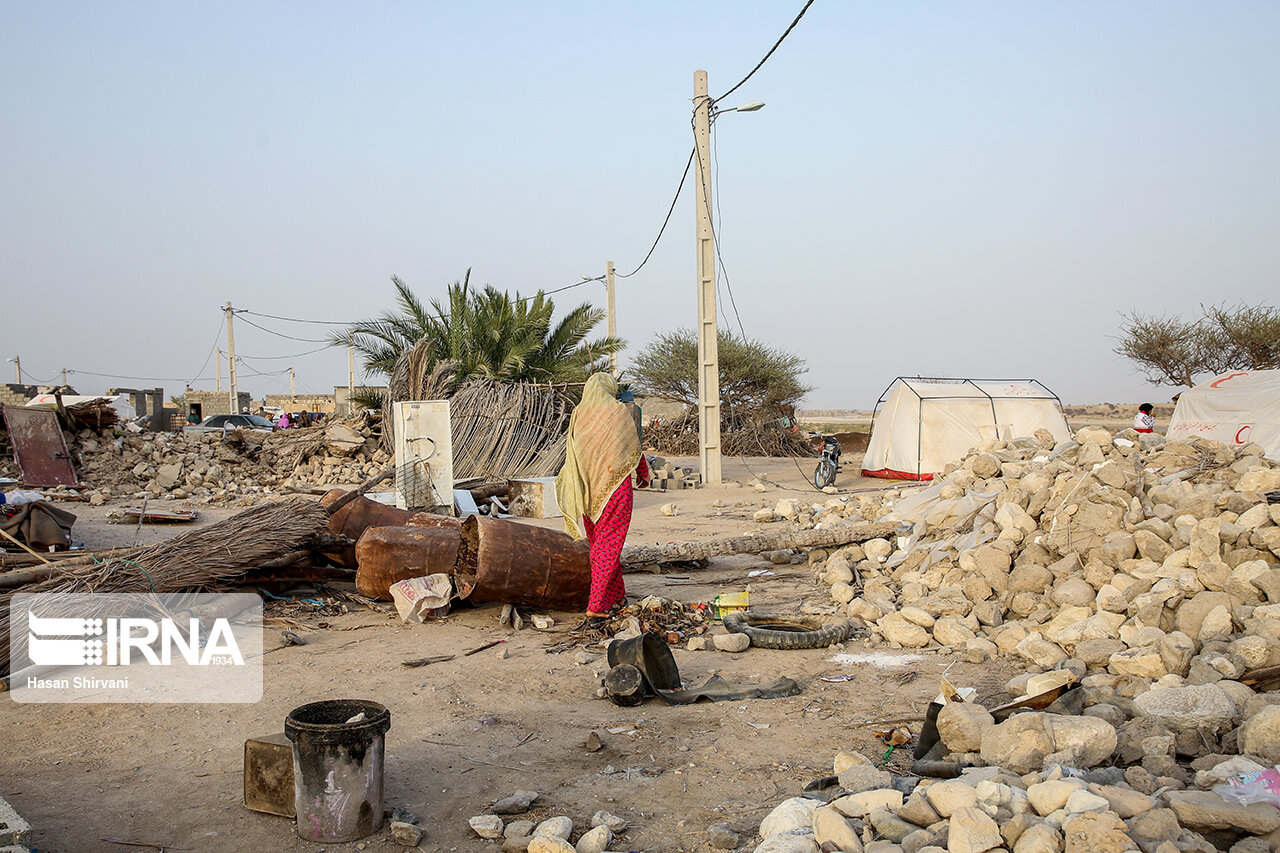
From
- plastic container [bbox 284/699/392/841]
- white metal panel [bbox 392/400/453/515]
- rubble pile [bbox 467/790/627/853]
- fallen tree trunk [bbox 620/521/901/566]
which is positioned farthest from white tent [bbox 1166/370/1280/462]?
plastic container [bbox 284/699/392/841]

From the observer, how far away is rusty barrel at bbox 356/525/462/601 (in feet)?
19.8

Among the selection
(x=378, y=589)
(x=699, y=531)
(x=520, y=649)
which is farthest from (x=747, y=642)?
(x=699, y=531)

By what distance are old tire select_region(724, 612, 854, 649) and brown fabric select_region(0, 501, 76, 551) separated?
5777mm

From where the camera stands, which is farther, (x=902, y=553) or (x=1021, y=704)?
(x=902, y=553)

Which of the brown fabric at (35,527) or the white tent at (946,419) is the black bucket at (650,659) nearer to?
the brown fabric at (35,527)

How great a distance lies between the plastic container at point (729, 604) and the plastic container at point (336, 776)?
11.4 ft

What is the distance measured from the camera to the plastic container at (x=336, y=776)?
2826 mm

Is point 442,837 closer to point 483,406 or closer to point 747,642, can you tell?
point 747,642

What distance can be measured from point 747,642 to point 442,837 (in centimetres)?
275

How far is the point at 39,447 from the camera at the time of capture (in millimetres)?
14492

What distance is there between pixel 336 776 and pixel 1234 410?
16.6m

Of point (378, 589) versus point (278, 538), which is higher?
point (278, 538)

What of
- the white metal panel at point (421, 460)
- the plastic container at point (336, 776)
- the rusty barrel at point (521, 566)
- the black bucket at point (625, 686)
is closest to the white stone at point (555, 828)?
the plastic container at point (336, 776)

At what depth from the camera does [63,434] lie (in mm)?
15336
